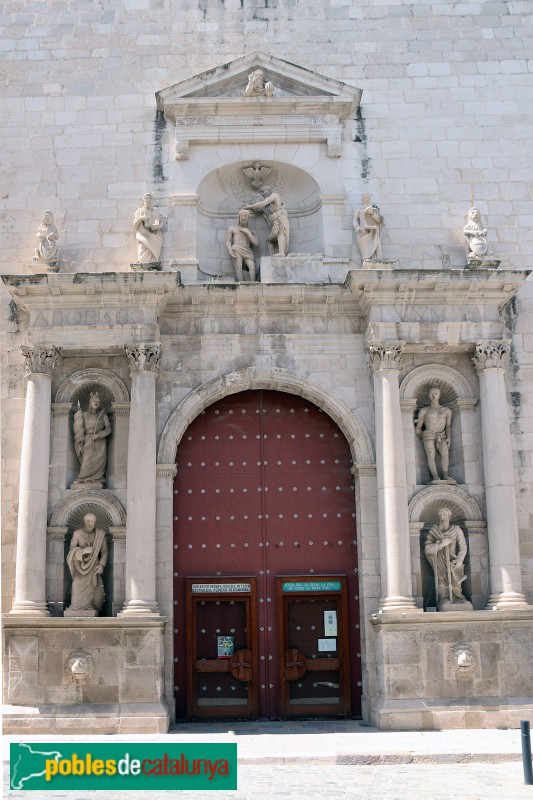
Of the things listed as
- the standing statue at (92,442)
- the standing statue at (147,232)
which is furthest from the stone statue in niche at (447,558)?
the standing statue at (147,232)

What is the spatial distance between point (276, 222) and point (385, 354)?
3.20 meters

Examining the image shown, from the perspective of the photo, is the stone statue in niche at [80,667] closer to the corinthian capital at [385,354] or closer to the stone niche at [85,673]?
the stone niche at [85,673]

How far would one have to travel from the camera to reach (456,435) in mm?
17547

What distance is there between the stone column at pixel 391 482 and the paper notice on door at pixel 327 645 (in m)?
1.31

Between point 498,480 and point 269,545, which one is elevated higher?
point 498,480

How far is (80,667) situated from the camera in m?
15.5

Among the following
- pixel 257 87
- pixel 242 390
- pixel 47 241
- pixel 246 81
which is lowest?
pixel 242 390

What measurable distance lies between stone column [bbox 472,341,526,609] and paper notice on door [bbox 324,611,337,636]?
255 centimetres

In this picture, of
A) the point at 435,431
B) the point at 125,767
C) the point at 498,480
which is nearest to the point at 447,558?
the point at 498,480

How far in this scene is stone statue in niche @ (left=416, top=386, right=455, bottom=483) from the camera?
17328mm

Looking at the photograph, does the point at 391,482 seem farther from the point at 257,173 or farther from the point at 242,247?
the point at 257,173

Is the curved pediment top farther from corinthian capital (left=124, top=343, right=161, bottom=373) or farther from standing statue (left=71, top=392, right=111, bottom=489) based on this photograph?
standing statue (left=71, top=392, right=111, bottom=489)

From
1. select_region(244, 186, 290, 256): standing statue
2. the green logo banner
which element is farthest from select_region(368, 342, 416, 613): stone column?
the green logo banner

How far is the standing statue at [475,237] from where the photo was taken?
58.5 feet
